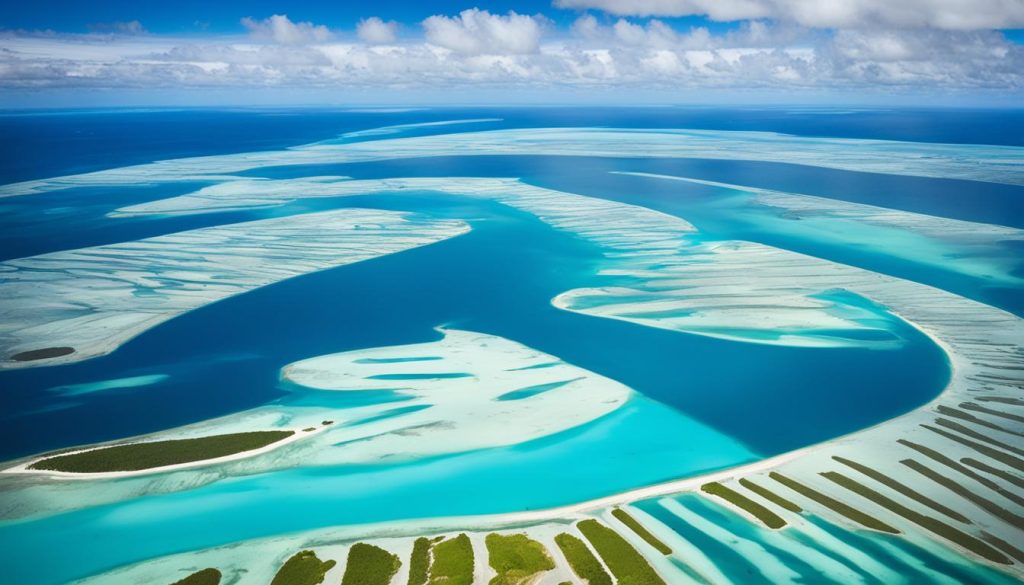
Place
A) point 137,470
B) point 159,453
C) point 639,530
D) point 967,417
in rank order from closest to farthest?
point 639,530 → point 137,470 → point 159,453 → point 967,417

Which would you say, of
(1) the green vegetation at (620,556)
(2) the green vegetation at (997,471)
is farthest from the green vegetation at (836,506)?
(1) the green vegetation at (620,556)

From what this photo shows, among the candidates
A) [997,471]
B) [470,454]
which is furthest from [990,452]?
[470,454]

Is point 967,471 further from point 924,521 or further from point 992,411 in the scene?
point 992,411

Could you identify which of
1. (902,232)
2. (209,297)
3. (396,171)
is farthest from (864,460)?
(396,171)

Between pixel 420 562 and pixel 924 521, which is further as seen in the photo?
pixel 924 521

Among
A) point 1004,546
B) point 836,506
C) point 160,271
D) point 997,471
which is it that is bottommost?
point 1004,546

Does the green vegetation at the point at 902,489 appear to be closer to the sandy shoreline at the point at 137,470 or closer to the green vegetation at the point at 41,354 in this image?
the sandy shoreline at the point at 137,470
